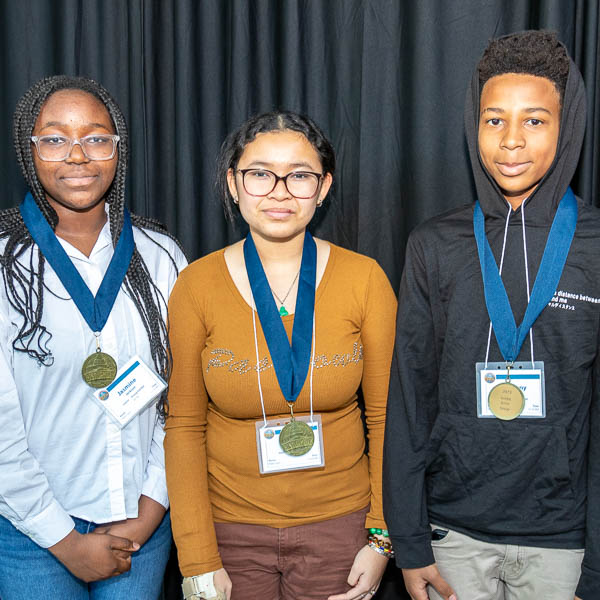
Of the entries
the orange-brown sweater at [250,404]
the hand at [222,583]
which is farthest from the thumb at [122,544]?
the hand at [222,583]

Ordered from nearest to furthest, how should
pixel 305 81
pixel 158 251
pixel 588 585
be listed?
pixel 588 585 → pixel 158 251 → pixel 305 81

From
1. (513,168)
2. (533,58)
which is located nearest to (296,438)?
(513,168)

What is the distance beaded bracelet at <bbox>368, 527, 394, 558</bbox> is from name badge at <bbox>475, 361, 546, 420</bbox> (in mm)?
444

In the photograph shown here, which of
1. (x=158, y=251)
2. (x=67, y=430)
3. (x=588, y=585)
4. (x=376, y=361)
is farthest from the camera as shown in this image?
(x=158, y=251)

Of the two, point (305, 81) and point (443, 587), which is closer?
point (443, 587)

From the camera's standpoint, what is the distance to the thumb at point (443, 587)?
1.61 m

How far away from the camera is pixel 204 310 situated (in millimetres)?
1742

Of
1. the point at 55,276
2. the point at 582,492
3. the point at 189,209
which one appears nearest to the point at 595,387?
the point at 582,492

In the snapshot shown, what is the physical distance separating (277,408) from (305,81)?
48.5 inches

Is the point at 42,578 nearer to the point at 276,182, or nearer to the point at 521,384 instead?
the point at 276,182

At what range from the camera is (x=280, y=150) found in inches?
68.3

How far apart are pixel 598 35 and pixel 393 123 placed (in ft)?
2.22

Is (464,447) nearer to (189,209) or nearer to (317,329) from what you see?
(317,329)

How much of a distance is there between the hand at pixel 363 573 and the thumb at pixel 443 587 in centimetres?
16
